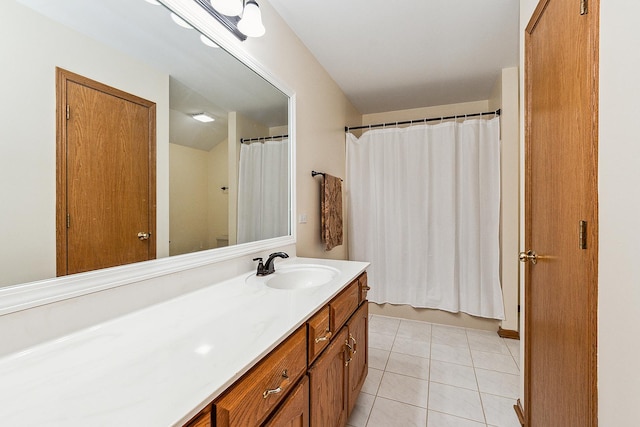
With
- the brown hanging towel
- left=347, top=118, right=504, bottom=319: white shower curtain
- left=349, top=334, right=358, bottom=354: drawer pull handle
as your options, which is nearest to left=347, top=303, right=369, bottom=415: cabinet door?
left=349, top=334, right=358, bottom=354: drawer pull handle

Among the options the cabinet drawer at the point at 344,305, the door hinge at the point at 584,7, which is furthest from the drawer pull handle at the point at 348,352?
the door hinge at the point at 584,7

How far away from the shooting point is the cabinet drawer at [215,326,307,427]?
0.59 meters

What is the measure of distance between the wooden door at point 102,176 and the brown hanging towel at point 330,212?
1427 millimetres

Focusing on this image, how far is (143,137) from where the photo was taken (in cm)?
100

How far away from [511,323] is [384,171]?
1831 millimetres

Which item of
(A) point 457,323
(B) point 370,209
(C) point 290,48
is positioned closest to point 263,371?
(C) point 290,48

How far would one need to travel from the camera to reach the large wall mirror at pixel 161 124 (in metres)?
0.69

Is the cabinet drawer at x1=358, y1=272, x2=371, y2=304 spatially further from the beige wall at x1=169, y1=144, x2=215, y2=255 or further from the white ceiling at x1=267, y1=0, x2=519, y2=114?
the white ceiling at x1=267, y1=0, x2=519, y2=114

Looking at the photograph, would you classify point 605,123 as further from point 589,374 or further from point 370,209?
point 370,209

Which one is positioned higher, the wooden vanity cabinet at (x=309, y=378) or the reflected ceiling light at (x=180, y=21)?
the reflected ceiling light at (x=180, y=21)

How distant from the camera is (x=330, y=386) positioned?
1133 mm

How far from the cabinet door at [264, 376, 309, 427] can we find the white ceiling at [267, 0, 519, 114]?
6.48ft

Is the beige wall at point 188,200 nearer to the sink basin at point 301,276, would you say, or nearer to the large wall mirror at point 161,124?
the large wall mirror at point 161,124

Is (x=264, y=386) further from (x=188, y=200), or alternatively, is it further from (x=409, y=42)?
(x=409, y=42)
